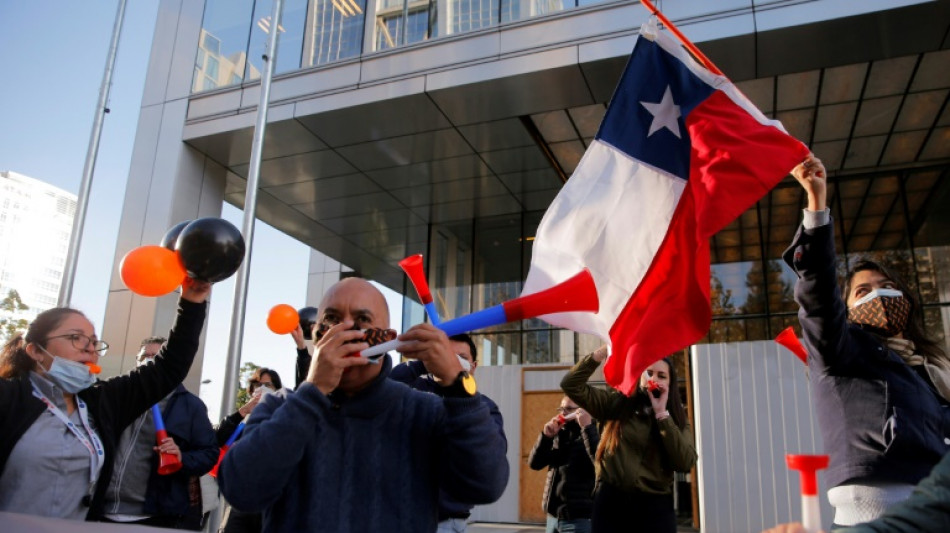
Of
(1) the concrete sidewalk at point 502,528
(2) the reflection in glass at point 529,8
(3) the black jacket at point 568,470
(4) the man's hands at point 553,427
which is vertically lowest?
(1) the concrete sidewalk at point 502,528

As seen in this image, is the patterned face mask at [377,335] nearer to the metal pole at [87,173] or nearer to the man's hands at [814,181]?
the man's hands at [814,181]

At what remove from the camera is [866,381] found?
9.06 ft

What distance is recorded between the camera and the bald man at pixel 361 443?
2.04 metres

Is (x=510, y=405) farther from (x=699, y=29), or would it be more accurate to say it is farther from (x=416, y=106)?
(x=699, y=29)

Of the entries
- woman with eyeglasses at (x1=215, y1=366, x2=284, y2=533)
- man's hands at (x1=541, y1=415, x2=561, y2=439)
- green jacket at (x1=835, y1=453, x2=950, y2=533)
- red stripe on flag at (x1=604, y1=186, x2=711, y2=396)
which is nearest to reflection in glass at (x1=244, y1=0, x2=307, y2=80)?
woman with eyeglasses at (x1=215, y1=366, x2=284, y2=533)

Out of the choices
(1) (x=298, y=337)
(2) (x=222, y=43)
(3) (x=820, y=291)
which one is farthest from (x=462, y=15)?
(3) (x=820, y=291)

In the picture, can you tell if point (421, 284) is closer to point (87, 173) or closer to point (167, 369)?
point (167, 369)

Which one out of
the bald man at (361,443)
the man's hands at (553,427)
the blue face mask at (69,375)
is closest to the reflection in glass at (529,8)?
the man's hands at (553,427)

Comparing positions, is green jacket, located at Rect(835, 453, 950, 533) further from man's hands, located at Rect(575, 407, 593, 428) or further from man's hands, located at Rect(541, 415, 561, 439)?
man's hands, located at Rect(541, 415, 561, 439)

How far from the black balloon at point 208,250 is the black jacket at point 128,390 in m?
0.19

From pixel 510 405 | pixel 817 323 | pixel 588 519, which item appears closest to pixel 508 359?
pixel 510 405

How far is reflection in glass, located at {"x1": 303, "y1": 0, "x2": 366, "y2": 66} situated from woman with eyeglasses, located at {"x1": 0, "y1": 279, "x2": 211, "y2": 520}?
27.7ft

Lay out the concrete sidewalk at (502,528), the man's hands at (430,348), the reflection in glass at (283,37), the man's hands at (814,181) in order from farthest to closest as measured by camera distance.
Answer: the concrete sidewalk at (502,528)
the reflection in glass at (283,37)
the man's hands at (814,181)
the man's hands at (430,348)

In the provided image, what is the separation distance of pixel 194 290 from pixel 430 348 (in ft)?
6.53
